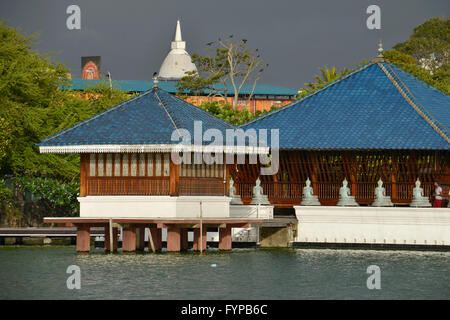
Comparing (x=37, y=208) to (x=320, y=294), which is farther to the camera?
(x=37, y=208)

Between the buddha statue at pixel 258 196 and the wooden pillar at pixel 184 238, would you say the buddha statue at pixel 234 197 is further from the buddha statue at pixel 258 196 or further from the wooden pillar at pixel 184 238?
the wooden pillar at pixel 184 238

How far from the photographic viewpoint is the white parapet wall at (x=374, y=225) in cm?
4403

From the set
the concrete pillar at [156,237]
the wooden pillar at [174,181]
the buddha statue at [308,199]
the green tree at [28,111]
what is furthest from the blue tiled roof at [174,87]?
the wooden pillar at [174,181]

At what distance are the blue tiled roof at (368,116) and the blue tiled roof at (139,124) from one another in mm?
4353

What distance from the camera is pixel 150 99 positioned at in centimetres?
4369

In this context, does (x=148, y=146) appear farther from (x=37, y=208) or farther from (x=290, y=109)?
(x=37, y=208)

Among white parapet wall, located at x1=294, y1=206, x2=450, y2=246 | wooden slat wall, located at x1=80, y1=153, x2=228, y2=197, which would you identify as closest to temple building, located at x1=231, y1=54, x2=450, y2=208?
white parapet wall, located at x1=294, y1=206, x2=450, y2=246

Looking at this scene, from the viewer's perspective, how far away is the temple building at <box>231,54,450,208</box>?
4528cm

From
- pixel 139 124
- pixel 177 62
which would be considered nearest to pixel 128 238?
pixel 139 124

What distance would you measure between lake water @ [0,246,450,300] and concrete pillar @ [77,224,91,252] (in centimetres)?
Answer: 60

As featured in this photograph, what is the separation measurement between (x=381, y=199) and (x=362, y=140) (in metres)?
2.44

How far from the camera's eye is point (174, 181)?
4062 cm

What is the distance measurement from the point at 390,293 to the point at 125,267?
9.07 metres
